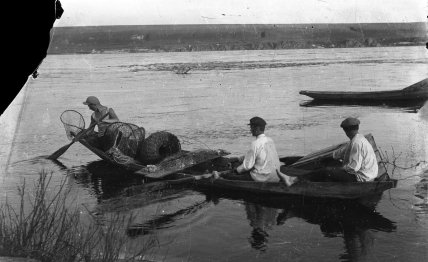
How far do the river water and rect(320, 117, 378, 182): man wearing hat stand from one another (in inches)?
27.9

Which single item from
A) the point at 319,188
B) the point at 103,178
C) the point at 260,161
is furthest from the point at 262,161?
the point at 103,178

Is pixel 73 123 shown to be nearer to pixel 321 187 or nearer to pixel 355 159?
pixel 321 187

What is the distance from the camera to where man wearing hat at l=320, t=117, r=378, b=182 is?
877cm

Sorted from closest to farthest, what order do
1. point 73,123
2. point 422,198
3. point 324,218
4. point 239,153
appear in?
point 324,218
point 422,198
point 73,123
point 239,153

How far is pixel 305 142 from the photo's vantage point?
16688 millimetres

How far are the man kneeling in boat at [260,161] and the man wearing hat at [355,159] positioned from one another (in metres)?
0.94

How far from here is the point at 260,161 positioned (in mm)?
9289

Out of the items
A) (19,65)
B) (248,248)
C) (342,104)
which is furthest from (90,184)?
(342,104)

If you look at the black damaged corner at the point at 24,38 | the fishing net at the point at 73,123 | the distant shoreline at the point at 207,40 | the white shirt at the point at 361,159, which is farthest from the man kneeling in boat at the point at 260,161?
the distant shoreline at the point at 207,40

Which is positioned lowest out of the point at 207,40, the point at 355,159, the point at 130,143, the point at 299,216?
the point at 299,216

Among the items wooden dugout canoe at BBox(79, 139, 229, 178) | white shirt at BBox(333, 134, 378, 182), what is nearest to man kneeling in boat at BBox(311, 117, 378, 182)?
white shirt at BBox(333, 134, 378, 182)

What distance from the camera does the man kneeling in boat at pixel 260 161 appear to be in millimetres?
8834

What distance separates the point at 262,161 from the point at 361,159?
1.71 metres

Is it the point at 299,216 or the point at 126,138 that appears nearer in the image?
the point at 299,216
